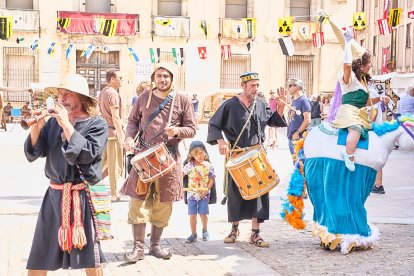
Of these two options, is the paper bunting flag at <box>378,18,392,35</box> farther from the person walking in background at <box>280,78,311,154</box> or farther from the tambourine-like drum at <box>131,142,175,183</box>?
the tambourine-like drum at <box>131,142,175,183</box>

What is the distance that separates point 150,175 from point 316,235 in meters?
1.90

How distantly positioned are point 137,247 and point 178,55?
1154 inches

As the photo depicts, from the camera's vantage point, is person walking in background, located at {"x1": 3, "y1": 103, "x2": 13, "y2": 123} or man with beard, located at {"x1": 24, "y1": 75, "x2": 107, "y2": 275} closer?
man with beard, located at {"x1": 24, "y1": 75, "x2": 107, "y2": 275}

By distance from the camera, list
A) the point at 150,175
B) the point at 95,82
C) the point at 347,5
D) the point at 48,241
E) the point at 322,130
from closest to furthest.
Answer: the point at 48,241 < the point at 150,175 < the point at 322,130 < the point at 95,82 < the point at 347,5

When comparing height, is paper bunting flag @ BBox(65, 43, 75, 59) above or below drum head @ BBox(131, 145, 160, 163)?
above

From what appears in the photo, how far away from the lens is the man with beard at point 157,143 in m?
6.77

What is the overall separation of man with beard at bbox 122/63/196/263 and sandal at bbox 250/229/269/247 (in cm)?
104

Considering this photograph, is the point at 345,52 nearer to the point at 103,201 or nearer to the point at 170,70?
the point at 170,70

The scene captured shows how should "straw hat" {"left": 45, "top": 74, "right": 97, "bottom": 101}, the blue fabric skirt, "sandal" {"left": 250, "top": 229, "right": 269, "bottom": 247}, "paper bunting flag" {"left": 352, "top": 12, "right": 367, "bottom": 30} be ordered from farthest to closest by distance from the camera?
"paper bunting flag" {"left": 352, "top": 12, "right": 367, "bottom": 30}
"sandal" {"left": 250, "top": 229, "right": 269, "bottom": 247}
the blue fabric skirt
"straw hat" {"left": 45, "top": 74, "right": 97, "bottom": 101}

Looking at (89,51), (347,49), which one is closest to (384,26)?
(89,51)

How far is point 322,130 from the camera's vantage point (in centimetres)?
732

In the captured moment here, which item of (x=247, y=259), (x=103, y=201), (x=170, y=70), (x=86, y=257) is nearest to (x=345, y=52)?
(x=170, y=70)

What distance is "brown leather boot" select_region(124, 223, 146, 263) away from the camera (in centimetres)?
653

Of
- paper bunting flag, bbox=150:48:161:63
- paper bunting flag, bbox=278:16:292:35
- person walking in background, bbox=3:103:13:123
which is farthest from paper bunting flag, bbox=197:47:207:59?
person walking in background, bbox=3:103:13:123
